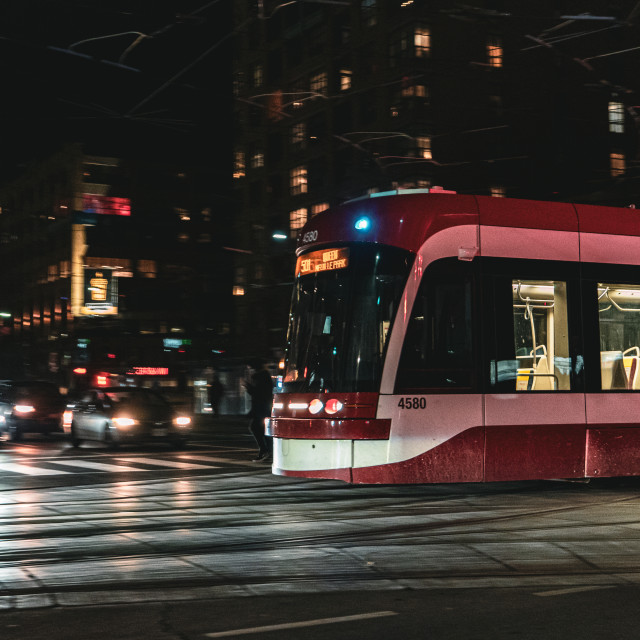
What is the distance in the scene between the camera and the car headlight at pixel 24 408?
27.0 m

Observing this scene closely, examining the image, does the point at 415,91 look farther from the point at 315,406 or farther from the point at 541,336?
the point at 315,406

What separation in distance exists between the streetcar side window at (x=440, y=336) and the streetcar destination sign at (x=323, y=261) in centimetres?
Result: 97

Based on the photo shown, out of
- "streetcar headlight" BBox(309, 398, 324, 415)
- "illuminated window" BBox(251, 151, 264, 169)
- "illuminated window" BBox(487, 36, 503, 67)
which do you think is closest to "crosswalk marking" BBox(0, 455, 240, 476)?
"streetcar headlight" BBox(309, 398, 324, 415)

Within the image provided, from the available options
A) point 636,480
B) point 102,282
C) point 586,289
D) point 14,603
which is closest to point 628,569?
point 14,603

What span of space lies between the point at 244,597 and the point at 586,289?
264 inches

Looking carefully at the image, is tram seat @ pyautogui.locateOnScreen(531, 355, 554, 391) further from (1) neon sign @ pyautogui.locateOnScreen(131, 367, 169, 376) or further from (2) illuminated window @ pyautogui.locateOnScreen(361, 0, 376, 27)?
(2) illuminated window @ pyautogui.locateOnScreen(361, 0, 376, 27)

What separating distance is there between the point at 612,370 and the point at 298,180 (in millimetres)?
46938

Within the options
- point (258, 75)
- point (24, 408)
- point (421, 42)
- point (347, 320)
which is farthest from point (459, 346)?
point (258, 75)

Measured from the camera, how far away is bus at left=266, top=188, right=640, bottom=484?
10.6m

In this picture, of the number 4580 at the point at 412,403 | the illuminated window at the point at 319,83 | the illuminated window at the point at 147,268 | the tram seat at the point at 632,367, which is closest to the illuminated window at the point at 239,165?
the illuminated window at the point at 319,83

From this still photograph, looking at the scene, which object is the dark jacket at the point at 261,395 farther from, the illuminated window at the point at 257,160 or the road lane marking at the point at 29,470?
the illuminated window at the point at 257,160

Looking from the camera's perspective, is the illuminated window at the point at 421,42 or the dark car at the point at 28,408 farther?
the illuminated window at the point at 421,42

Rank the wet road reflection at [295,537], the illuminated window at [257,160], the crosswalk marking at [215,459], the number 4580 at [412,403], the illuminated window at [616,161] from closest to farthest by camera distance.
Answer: the wet road reflection at [295,537], the number 4580 at [412,403], the crosswalk marking at [215,459], the illuminated window at [616,161], the illuminated window at [257,160]

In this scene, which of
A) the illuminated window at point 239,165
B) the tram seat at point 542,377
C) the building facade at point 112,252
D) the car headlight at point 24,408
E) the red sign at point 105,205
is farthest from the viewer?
the red sign at point 105,205
